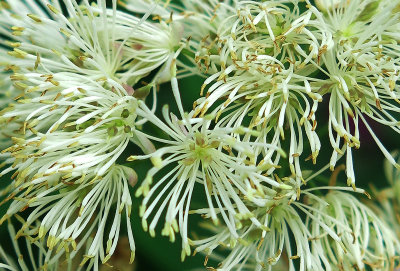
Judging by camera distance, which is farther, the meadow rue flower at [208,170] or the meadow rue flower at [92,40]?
the meadow rue flower at [92,40]

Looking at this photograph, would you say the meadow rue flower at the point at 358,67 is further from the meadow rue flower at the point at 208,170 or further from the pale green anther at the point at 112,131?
the pale green anther at the point at 112,131

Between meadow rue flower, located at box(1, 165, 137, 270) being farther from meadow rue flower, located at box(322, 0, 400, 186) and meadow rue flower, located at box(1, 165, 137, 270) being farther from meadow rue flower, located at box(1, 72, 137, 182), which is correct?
meadow rue flower, located at box(322, 0, 400, 186)

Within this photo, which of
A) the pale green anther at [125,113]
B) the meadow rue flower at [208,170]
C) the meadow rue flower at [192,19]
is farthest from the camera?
the meadow rue flower at [192,19]

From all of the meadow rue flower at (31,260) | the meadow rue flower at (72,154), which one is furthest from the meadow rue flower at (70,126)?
the meadow rue flower at (31,260)

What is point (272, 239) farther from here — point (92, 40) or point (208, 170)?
point (92, 40)

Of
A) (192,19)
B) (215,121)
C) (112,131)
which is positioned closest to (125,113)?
(112,131)

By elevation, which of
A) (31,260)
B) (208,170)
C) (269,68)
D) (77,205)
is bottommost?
(31,260)

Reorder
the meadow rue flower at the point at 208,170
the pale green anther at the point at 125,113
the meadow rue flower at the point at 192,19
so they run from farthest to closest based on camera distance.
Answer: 1. the meadow rue flower at the point at 192,19
2. the pale green anther at the point at 125,113
3. the meadow rue flower at the point at 208,170
